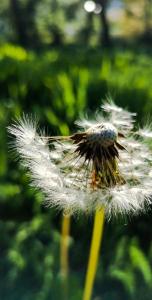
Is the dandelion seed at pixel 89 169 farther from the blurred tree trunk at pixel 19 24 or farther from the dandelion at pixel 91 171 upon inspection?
the blurred tree trunk at pixel 19 24

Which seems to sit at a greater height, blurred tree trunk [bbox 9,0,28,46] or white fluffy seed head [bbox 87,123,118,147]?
blurred tree trunk [bbox 9,0,28,46]

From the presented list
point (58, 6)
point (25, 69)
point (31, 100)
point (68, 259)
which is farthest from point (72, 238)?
point (58, 6)

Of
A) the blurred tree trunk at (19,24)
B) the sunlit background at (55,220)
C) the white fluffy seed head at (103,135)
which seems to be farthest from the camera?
the blurred tree trunk at (19,24)

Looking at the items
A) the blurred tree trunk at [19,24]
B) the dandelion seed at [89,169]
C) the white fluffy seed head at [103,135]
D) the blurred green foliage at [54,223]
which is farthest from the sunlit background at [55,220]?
the blurred tree trunk at [19,24]

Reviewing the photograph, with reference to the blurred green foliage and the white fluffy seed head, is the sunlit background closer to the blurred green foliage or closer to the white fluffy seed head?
the blurred green foliage

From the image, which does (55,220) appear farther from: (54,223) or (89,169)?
(89,169)

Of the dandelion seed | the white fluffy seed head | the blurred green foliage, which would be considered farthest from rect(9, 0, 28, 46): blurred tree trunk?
the white fluffy seed head
